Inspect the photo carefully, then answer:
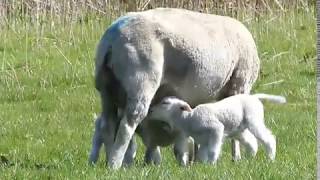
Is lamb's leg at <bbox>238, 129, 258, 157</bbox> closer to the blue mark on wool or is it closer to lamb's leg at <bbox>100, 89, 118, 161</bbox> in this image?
lamb's leg at <bbox>100, 89, 118, 161</bbox>

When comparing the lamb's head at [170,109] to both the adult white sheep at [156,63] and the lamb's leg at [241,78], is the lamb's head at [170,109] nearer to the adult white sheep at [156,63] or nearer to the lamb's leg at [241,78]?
the adult white sheep at [156,63]

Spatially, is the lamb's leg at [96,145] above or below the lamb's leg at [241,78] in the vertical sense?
below

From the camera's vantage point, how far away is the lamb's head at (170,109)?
784 centimetres

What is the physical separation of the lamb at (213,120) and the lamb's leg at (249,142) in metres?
0.07

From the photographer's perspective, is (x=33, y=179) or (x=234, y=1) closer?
(x=33, y=179)

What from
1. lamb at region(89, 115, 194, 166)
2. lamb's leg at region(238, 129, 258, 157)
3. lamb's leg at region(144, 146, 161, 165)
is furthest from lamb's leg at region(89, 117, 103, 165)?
lamb's leg at region(238, 129, 258, 157)

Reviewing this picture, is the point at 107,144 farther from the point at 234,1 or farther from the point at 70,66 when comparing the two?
the point at 234,1

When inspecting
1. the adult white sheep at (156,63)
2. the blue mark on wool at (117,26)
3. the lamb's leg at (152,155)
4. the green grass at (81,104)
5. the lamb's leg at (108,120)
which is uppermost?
the blue mark on wool at (117,26)

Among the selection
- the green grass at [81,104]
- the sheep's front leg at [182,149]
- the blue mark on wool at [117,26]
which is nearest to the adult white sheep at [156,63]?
the blue mark on wool at [117,26]

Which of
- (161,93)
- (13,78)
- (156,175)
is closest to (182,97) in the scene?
(161,93)

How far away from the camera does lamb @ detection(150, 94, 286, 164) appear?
766cm

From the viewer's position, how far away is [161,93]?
7992 millimetres

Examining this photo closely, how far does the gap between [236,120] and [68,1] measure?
23.7 ft

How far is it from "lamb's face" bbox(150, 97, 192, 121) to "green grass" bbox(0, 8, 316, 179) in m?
0.41
